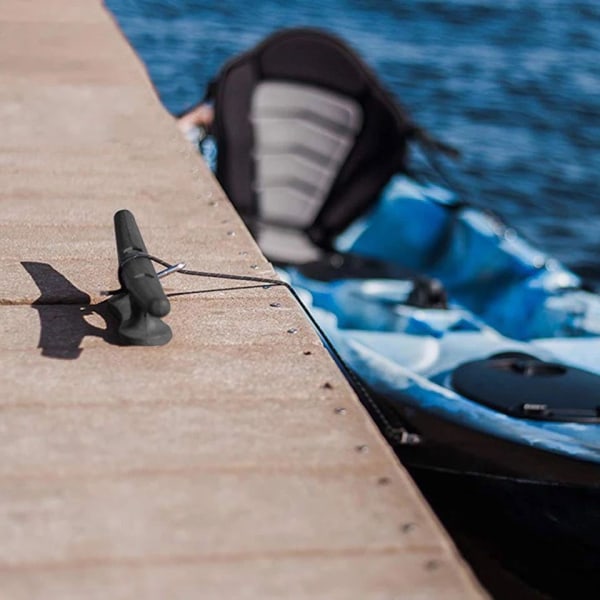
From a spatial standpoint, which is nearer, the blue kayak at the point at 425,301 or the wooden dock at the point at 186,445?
the wooden dock at the point at 186,445

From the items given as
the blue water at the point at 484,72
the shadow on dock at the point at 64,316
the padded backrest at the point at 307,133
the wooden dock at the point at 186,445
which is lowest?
the blue water at the point at 484,72

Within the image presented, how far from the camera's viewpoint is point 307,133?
19.2 ft

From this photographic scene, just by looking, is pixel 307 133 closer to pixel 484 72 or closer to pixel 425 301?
pixel 425 301

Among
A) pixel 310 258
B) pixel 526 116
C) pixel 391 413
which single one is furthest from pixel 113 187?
pixel 526 116

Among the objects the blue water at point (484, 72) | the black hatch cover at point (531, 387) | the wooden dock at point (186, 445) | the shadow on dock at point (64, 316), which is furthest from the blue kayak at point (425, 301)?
the blue water at point (484, 72)

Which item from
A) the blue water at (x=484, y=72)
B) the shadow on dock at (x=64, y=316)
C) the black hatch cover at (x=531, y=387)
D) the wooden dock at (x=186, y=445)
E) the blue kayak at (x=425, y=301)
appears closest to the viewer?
the wooden dock at (x=186, y=445)

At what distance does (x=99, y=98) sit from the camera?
449 centimetres

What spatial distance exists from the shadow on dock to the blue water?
18.3 ft

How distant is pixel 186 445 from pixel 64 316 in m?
0.60

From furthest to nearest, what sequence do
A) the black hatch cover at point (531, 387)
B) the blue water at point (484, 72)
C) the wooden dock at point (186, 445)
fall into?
the blue water at point (484, 72) < the black hatch cover at point (531, 387) < the wooden dock at point (186, 445)

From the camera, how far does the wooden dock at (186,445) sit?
1606mm

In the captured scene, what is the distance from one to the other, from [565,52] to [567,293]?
26.6ft

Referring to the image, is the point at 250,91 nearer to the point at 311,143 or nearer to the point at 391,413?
the point at 311,143

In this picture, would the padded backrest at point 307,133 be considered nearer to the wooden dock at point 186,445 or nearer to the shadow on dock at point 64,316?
the wooden dock at point 186,445
